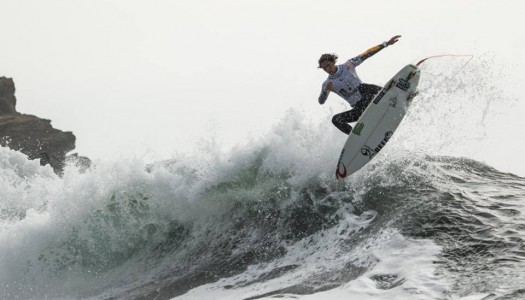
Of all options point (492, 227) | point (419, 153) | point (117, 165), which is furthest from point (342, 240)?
point (117, 165)

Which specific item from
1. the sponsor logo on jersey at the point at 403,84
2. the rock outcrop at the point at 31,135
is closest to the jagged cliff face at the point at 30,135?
the rock outcrop at the point at 31,135

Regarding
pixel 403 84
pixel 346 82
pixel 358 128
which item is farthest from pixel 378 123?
pixel 346 82

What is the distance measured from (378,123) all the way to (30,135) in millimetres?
32786

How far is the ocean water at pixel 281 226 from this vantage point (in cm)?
598

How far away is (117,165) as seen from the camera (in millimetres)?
→ 10906

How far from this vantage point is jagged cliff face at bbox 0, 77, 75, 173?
114 feet

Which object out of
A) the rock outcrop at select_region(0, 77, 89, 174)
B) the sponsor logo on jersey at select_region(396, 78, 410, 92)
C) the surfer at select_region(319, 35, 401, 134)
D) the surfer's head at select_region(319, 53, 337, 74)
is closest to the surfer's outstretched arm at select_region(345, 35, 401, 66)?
the surfer at select_region(319, 35, 401, 134)

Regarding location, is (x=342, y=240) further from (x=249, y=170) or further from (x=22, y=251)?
(x=22, y=251)

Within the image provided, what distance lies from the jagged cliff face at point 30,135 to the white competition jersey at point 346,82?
28.3 meters

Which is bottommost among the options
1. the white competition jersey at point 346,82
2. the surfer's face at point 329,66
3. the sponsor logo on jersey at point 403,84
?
the sponsor logo on jersey at point 403,84

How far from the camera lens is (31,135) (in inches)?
1428

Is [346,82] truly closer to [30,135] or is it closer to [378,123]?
[378,123]

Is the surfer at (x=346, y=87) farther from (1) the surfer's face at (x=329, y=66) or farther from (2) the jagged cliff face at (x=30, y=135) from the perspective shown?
(2) the jagged cliff face at (x=30, y=135)

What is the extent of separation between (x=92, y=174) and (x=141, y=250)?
222 centimetres
